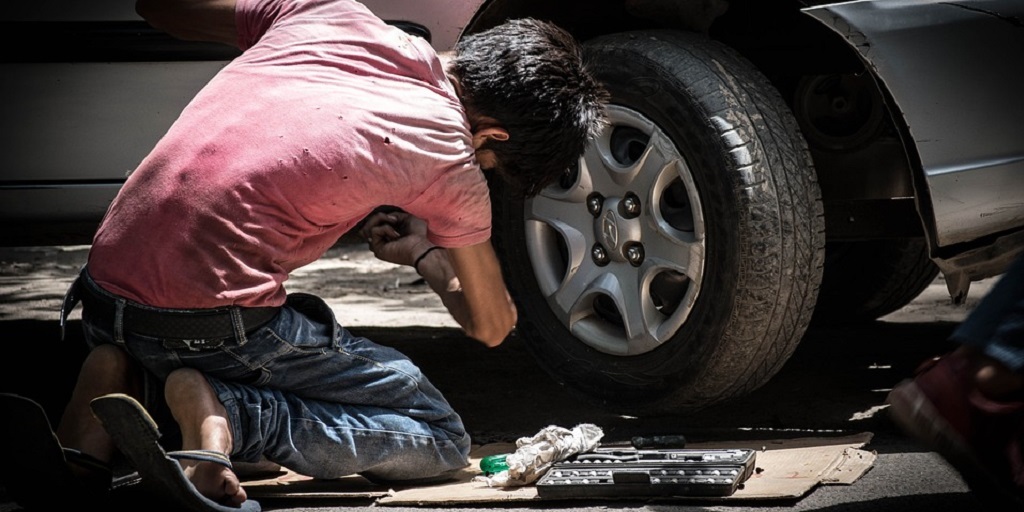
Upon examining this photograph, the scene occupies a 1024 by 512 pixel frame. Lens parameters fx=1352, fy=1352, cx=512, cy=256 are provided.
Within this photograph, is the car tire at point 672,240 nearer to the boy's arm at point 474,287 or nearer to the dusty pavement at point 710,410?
the dusty pavement at point 710,410

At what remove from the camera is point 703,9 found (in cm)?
361

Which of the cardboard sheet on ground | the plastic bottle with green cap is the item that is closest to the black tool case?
the cardboard sheet on ground

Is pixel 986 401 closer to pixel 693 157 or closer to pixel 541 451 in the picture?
pixel 541 451

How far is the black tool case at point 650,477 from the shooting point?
277 cm

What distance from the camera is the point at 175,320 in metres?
2.66

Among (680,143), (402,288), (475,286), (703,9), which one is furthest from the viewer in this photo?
(402,288)

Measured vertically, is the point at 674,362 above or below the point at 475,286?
below

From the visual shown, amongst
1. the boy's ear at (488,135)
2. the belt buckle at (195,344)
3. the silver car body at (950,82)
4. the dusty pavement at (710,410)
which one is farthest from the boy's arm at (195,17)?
the silver car body at (950,82)

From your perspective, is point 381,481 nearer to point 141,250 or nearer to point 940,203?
point 141,250

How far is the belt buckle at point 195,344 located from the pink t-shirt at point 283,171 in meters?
0.08

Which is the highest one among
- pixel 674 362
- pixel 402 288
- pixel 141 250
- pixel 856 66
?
pixel 856 66

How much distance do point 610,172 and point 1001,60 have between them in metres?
0.99

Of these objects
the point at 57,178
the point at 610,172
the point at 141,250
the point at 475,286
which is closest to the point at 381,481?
the point at 475,286

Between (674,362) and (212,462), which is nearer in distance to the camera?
(212,462)
